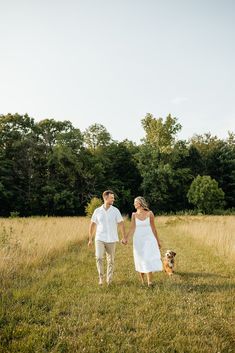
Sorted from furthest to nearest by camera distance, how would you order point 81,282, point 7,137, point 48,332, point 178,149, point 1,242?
point 178,149, point 7,137, point 1,242, point 81,282, point 48,332

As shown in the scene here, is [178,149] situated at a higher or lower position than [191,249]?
higher

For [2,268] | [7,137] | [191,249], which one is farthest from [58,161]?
[2,268]

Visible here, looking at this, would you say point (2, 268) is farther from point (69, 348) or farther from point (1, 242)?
point (69, 348)

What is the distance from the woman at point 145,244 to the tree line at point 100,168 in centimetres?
2874

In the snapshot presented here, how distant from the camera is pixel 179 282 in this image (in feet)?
23.3

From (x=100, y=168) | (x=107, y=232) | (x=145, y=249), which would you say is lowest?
(x=145, y=249)

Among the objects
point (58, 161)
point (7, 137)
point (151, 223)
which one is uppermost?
point (7, 137)

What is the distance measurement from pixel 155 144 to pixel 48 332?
46511 mm

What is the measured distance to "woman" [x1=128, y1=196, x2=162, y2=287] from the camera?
6832 mm

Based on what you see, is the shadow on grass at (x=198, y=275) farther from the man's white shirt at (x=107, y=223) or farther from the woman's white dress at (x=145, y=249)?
the man's white shirt at (x=107, y=223)

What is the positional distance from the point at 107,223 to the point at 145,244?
37.1 inches

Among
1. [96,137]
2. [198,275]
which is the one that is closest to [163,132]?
[96,137]

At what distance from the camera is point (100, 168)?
4469 centimetres

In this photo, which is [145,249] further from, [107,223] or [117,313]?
[117,313]
